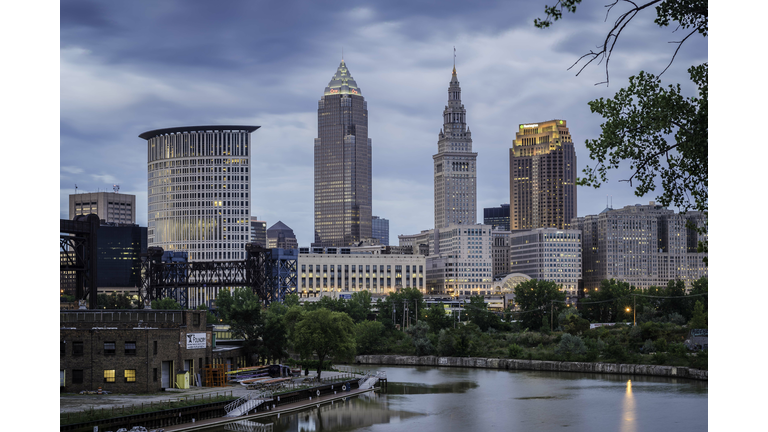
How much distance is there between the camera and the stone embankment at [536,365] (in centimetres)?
8200

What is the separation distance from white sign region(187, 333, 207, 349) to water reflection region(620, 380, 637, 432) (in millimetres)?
29718

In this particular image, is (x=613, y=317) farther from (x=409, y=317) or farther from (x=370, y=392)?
(x=370, y=392)

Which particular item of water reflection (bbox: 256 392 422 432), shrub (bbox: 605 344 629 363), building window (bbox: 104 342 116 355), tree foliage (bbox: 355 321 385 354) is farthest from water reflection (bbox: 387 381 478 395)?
tree foliage (bbox: 355 321 385 354)

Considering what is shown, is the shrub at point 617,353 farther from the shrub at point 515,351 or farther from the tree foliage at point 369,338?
the tree foliage at point 369,338

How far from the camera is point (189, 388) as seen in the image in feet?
184

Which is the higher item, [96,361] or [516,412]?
[96,361]

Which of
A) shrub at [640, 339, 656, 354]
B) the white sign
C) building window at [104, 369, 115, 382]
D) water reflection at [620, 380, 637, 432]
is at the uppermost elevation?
the white sign

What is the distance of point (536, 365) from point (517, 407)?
118 ft

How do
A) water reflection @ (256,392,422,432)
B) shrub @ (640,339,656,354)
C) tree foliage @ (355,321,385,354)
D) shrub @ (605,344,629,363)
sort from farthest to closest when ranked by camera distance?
1. tree foliage @ (355,321,385,354)
2. shrub @ (640,339,656,354)
3. shrub @ (605,344,629,363)
4. water reflection @ (256,392,422,432)

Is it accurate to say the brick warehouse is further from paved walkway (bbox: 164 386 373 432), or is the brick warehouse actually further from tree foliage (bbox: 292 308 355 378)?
tree foliage (bbox: 292 308 355 378)

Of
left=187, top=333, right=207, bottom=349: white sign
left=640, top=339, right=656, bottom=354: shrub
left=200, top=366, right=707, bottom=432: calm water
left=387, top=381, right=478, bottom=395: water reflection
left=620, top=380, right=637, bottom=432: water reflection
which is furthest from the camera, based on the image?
left=640, top=339, right=656, bottom=354: shrub

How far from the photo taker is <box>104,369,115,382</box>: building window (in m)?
52.4
